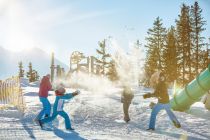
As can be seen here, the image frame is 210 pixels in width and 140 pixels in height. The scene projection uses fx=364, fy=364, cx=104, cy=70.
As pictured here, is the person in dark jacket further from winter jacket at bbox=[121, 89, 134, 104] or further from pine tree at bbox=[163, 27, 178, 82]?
pine tree at bbox=[163, 27, 178, 82]

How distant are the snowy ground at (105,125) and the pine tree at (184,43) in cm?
3436

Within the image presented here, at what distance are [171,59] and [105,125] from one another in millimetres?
41622

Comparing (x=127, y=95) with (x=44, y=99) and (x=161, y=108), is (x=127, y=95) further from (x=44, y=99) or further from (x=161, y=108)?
(x=44, y=99)

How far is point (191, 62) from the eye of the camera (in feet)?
169

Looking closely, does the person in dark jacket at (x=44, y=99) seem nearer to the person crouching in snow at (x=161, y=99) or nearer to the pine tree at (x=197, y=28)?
the person crouching in snow at (x=161, y=99)

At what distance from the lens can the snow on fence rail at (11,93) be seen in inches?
786

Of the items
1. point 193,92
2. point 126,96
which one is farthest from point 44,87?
point 193,92

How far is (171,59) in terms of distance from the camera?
53500 millimetres

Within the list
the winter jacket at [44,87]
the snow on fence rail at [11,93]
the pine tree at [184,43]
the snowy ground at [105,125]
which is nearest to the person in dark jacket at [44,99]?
the winter jacket at [44,87]

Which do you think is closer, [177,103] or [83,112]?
[177,103]

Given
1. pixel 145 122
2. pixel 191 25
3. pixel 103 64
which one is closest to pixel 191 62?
pixel 191 25

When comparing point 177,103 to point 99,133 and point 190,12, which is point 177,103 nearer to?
point 99,133

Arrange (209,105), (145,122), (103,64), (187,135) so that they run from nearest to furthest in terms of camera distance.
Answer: (187,135)
(145,122)
(209,105)
(103,64)

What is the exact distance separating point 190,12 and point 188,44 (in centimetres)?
545
